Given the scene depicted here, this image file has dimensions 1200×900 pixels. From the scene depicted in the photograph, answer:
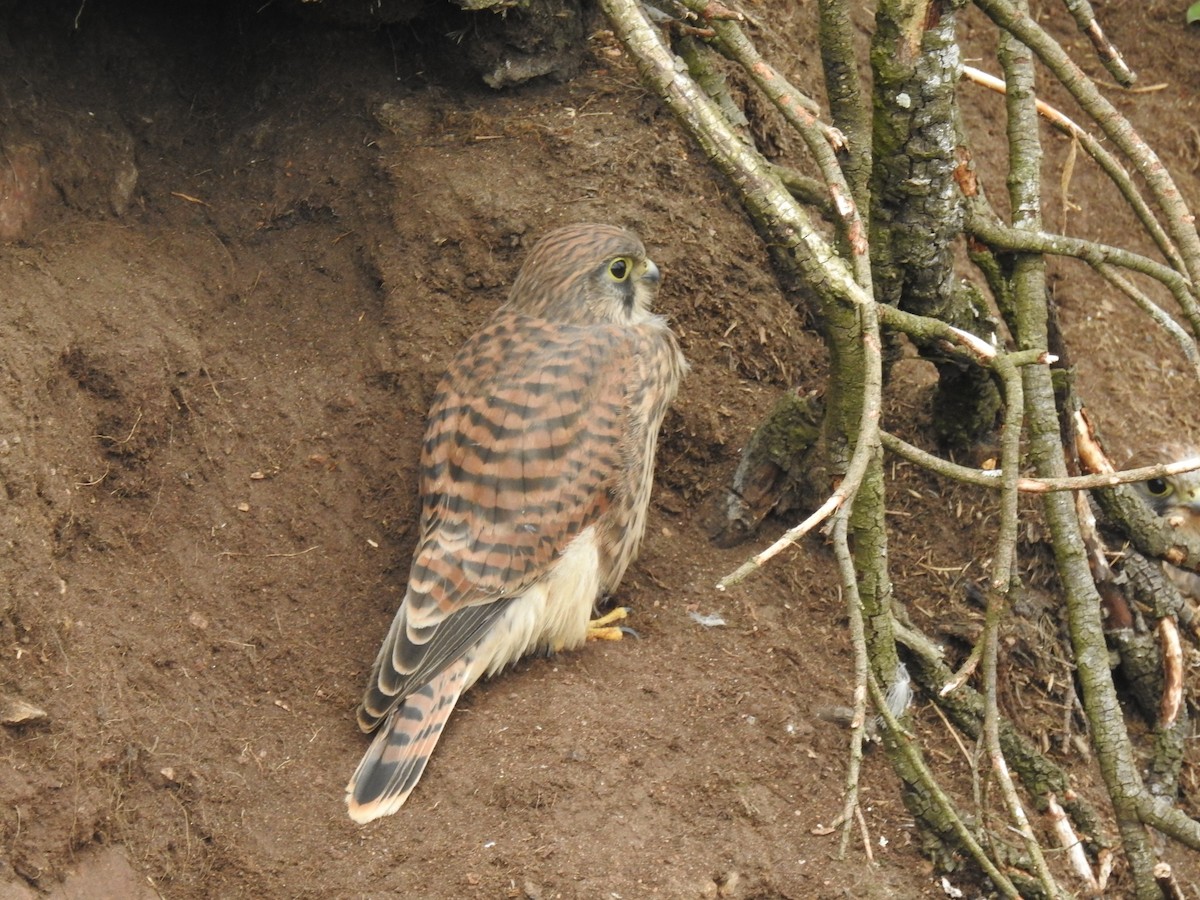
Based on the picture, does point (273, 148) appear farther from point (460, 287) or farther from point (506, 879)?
point (506, 879)

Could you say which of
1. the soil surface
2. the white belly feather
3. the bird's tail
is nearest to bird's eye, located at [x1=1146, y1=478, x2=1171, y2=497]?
the soil surface

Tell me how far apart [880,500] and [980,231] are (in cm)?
97

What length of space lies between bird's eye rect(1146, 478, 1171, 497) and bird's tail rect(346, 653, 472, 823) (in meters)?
2.80

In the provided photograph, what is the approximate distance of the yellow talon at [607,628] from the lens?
12.4 ft

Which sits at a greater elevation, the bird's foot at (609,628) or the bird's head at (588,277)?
the bird's head at (588,277)

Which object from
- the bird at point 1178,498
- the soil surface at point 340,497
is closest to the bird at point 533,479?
the soil surface at point 340,497

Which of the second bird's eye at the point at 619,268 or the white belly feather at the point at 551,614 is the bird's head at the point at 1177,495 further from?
A: the white belly feather at the point at 551,614

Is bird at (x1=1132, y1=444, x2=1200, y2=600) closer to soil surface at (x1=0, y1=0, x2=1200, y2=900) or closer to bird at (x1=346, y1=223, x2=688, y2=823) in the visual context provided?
soil surface at (x1=0, y1=0, x2=1200, y2=900)

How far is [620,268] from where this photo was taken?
3945 millimetres

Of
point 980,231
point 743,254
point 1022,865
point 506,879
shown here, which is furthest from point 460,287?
point 1022,865

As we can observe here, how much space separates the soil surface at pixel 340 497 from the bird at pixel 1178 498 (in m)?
0.17

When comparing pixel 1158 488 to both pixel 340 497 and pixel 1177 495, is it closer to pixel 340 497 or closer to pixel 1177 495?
pixel 1177 495

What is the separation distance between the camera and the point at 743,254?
4.43m

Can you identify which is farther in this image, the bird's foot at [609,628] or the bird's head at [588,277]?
the bird's head at [588,277]
